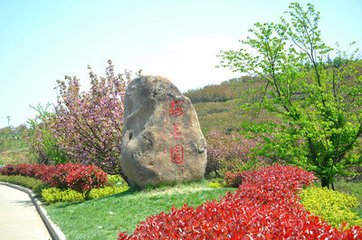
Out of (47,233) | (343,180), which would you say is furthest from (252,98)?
(47,233)

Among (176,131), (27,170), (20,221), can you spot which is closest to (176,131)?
(176,131)

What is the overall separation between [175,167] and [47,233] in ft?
12.8

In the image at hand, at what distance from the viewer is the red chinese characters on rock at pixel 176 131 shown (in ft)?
38.1

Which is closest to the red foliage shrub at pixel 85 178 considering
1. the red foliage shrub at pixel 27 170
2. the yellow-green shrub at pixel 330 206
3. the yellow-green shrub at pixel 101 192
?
the yellow-green shrub at pixel 101 192

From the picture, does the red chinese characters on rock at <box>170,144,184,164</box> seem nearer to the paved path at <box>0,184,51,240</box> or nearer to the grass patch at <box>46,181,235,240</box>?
the grass patch at <box>46,181,235,240</box>

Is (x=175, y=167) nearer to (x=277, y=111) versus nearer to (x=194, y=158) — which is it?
(x=194, y=158)

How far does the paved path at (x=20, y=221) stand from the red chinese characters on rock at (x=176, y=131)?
12.8ft

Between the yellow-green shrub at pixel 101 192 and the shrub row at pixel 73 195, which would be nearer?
the shrub row at pixel 73 195

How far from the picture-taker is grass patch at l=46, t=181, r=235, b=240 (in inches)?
318

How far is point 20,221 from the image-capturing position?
10.8 metres

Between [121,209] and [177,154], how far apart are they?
267 cm

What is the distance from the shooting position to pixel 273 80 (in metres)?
12.0

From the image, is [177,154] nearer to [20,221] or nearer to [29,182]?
[20,221]

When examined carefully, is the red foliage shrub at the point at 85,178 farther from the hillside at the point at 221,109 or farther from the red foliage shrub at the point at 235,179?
the hillside at the point at 221,109
